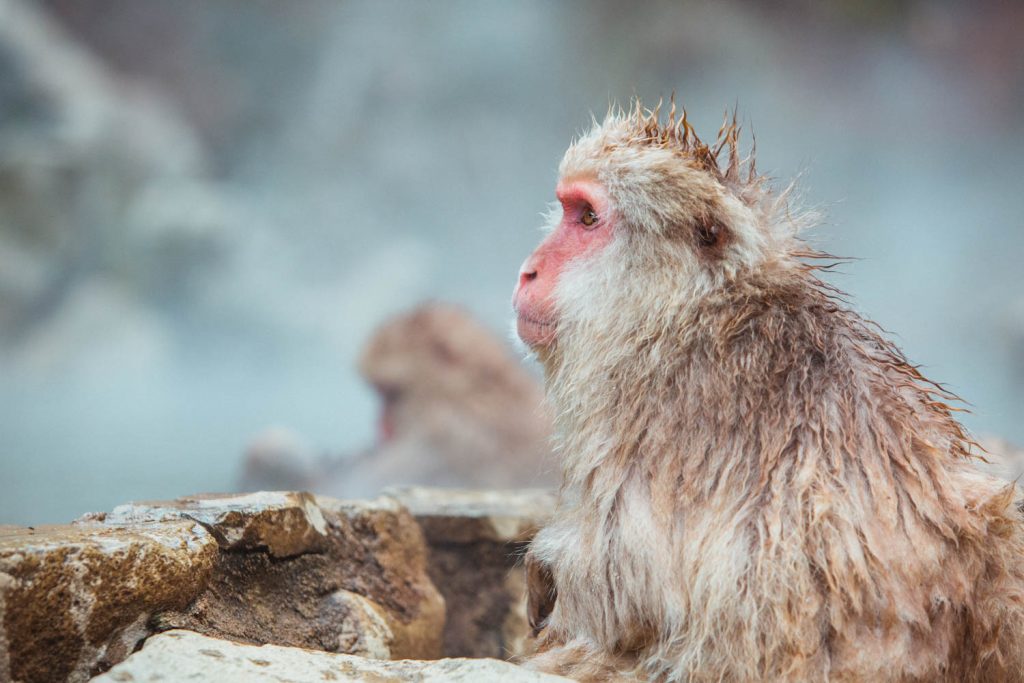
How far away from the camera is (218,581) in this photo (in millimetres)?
2139

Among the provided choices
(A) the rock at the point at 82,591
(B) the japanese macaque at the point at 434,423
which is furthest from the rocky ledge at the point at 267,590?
(B) the japanese macaque at the point at 434,423

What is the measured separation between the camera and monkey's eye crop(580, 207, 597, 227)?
219cm

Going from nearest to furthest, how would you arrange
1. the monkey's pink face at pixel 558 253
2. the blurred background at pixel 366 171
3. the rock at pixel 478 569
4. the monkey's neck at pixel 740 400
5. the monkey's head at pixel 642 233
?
the monkey's neck at pixel 740 400
the monkey's head at pixel 642 233
the monkey's pink face at pixel 558 253
the rock at pixel 478 569
the blurred background at pixel 366 171

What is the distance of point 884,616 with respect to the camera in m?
1.67

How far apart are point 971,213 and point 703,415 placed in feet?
18.8

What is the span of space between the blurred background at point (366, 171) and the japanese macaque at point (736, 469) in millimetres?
4146

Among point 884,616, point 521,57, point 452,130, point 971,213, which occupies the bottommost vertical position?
point 884,616

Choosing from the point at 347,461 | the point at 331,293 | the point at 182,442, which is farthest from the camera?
the point at 331,293

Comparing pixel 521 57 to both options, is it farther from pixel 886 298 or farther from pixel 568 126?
pixel 886 298

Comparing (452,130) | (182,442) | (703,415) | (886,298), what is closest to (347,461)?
(182,442)

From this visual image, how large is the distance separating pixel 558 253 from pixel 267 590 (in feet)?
3.85

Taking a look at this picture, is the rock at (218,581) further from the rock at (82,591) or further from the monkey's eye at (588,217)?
the monkey's eye at (588,217)

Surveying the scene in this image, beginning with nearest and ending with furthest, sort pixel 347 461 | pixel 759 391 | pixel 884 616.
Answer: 1. pixel 884 616
2. pixel 759 391
3. pixel 347 461

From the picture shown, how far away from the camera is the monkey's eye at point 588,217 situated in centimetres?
219
